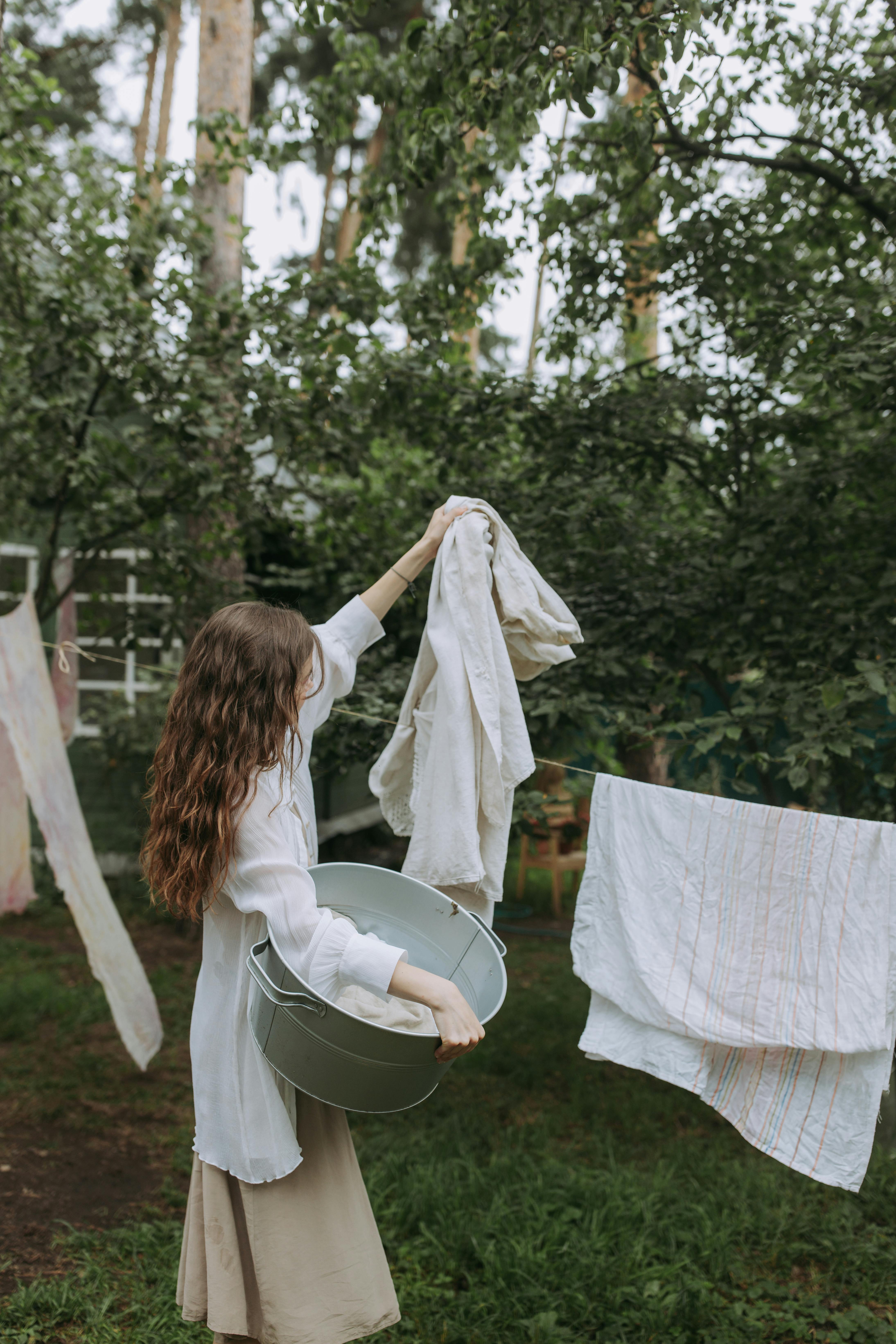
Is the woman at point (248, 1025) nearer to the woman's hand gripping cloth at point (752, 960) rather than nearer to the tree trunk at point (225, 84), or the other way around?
the woman's hand gripping cloth at point (752, 960)

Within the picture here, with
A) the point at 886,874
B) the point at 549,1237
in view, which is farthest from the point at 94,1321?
the point at 886,874

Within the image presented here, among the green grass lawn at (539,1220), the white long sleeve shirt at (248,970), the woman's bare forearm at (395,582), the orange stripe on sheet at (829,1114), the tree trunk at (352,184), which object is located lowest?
the green grass lawn at (539,1220)

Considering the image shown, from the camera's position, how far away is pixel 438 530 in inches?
87.8

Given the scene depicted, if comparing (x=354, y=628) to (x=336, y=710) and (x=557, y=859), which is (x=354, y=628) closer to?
(x=336, y=710)

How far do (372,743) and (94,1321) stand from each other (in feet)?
6.11

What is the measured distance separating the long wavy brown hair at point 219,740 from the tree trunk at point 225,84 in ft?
13.6

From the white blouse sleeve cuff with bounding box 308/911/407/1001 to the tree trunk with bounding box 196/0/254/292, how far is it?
4.65m

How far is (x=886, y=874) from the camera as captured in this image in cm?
201

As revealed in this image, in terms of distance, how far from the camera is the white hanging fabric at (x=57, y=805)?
3340mm

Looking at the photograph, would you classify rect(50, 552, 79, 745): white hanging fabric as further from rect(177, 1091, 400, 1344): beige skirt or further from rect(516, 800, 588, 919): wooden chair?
rect(516, 800, 588, 919): wooden chair

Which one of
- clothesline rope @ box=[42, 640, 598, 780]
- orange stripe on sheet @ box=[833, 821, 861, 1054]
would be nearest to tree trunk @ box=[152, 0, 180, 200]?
clothesline rope @ box=[42, 640, 598, 780]

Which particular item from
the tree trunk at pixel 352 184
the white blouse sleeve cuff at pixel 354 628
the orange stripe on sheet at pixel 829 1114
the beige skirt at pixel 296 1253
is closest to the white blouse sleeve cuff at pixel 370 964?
the beige skirt at pixel 296 1253

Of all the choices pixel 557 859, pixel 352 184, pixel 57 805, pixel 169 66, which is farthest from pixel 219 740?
pixel 169 66

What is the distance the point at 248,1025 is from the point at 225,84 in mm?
5728
